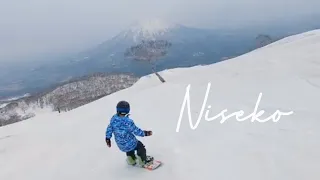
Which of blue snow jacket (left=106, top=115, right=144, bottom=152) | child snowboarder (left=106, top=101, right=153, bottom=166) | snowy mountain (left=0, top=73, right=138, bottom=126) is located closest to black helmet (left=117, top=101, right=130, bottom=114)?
child snowboarder (left=106, top=101, right=153, bottom=166)

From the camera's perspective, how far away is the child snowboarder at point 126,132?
24.3 ft

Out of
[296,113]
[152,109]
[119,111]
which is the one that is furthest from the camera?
[152,109]

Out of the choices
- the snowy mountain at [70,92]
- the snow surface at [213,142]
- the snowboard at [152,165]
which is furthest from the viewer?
the snowy mountain at [70,92]

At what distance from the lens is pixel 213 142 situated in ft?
29.1

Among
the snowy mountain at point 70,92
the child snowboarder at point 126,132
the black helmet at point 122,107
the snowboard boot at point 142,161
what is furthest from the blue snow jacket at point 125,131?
the snowy mountain at point 70,92

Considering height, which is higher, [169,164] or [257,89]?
[257,89]

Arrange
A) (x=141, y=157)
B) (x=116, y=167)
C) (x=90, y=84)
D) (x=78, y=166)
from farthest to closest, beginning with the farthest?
(x=90, y=84)
(x=78, y=166)
(x=116, y=167)
(x=141, y=157)

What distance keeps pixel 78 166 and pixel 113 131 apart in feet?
7.81

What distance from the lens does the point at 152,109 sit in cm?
1505

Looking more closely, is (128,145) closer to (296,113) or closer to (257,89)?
(296,113)

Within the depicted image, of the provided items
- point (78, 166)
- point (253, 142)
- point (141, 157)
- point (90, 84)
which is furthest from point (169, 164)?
point (90, 84)

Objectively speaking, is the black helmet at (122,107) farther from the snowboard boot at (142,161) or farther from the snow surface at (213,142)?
the snow surface at (213,142)

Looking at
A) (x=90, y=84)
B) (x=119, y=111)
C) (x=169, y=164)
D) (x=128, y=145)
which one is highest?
→ (x=90, y=84)

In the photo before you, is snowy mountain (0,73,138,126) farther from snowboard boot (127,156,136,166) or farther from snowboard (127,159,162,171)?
snowboard (127,159,162,171)
